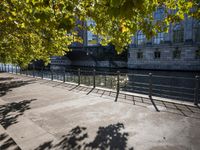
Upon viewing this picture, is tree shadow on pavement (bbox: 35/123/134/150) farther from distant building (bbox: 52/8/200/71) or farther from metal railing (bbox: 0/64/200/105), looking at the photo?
distant building (bbox: 52/8/200/71)

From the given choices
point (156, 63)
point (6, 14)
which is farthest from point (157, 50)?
point (6, 14)

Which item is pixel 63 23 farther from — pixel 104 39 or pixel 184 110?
pixel 184 110

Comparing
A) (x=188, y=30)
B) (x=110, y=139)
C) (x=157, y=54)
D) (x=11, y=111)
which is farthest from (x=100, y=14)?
(x=157, y=54)

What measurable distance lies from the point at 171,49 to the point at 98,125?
158ft

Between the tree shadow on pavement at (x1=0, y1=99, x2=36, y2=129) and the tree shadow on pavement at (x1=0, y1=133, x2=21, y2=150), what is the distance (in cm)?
101

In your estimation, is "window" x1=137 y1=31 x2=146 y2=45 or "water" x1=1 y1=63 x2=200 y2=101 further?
"window" x1=137 y1=31 x2=146 y2=45

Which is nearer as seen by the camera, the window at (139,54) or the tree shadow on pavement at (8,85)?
the tree shadow on pavement at (8,85)

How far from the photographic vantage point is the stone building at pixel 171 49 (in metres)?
46.6

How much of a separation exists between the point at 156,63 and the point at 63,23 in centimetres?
5174

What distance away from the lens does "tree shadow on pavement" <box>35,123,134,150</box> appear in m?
5.32

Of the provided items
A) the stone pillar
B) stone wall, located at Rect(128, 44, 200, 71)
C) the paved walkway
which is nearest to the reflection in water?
the paved walkway

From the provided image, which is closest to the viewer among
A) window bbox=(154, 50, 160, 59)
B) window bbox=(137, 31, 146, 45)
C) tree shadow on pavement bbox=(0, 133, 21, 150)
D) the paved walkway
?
tree shadow on pavement bbox=(0, 133, 21, 150)

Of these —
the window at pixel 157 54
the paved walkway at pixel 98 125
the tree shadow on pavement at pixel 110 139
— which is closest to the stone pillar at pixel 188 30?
the window at pixel 157 54

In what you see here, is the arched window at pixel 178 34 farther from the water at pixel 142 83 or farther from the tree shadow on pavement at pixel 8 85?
the tree shadow on pavement at pixel 8 85
